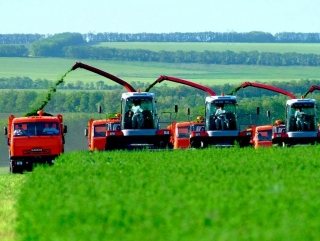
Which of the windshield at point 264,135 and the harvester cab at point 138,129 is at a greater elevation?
the harvester cab at point 138,129

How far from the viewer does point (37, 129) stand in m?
41.8

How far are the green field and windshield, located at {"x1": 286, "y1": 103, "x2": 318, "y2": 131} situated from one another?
415 feet

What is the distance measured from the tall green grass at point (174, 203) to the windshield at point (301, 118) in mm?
19776

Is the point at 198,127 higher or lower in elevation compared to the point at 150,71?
higher

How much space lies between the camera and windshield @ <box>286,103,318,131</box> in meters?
43.5

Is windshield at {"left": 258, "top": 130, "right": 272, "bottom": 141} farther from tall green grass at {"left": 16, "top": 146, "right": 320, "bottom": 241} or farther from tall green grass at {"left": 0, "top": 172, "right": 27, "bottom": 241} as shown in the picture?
tall green grass at {"left": 16, "top": 146, "right": 320, "bottom": 241}

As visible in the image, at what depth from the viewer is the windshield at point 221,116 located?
4319 centimetres

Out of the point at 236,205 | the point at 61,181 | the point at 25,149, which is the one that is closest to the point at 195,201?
the point at 236,205

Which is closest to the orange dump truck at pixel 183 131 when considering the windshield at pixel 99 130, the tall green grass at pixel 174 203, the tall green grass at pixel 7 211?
the windshield at pixel 99 130

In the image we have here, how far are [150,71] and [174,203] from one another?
174763mm

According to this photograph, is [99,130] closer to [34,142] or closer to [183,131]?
[183,131]

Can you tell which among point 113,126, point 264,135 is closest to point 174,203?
point 113,126

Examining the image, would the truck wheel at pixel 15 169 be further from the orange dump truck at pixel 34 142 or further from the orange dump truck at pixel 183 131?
the orange dump truck at pixel 183 131

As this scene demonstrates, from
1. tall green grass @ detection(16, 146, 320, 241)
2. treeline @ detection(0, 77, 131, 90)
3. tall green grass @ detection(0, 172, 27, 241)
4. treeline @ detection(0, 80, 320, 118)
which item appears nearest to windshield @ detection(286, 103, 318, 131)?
tall green grass @ detection(0, 172, 27, 241)
